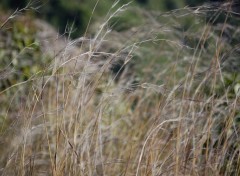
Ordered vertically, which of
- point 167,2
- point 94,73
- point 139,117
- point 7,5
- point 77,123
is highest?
point 94,73

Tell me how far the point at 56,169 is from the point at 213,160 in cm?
71

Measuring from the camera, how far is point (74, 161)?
2.09 m

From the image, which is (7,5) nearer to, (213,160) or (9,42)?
(9,42)

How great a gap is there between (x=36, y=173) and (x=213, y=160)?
835 mm

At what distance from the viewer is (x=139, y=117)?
3.77 metres

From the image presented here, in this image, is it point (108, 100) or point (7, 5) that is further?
point (7, 5)

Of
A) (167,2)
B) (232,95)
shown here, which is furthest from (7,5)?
(232,95)

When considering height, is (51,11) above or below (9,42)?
below

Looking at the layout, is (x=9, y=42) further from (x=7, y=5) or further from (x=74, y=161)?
(x=7, y=5)

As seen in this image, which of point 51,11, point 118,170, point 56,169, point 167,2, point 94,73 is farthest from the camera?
point 167,2

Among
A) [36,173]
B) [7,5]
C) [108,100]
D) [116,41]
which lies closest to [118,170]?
[36,173]

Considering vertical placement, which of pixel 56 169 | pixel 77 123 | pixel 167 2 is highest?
pixel 77 123

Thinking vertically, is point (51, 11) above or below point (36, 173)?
below

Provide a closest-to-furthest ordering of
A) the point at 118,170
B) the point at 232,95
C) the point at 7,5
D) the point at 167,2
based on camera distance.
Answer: the point at 118,170 < the point at 232,95 < the point at 7,5 < the point at 167,2
